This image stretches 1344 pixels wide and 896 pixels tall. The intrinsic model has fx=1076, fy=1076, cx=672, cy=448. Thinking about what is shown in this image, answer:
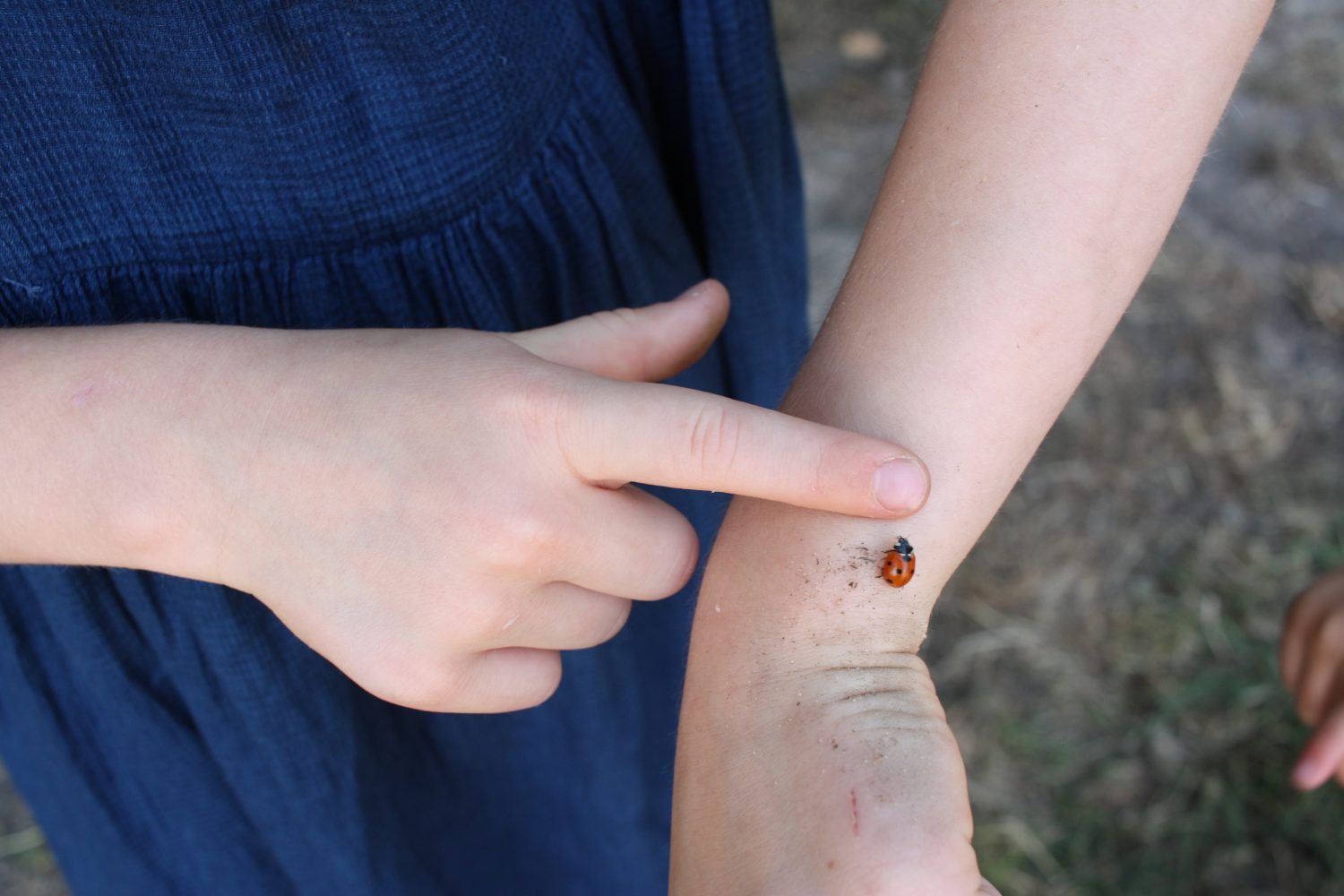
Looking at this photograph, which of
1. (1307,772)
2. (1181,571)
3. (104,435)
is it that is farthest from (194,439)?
(1181,571)

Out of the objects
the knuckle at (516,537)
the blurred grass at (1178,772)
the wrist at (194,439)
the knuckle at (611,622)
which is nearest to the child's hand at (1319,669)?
the blurred grass at (1178,772)

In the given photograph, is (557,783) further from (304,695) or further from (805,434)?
(805,434)

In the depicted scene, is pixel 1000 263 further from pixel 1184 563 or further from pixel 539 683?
pixel 1184 563

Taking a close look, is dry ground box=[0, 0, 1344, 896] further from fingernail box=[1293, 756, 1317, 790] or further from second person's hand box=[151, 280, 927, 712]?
second person's hand box=[151, 280, 927, 712]

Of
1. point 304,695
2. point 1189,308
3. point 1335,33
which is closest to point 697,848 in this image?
point 304,695

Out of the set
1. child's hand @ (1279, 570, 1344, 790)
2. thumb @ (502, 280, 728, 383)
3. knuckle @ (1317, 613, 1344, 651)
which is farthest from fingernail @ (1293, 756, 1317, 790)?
thumb @ (502, 280, 728, 383)

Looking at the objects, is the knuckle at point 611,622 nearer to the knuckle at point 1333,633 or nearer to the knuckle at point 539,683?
the knuckle at point 539,683

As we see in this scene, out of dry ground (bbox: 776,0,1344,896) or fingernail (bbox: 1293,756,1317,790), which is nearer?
fingernail (bbox: 1293,756,1317,790)
